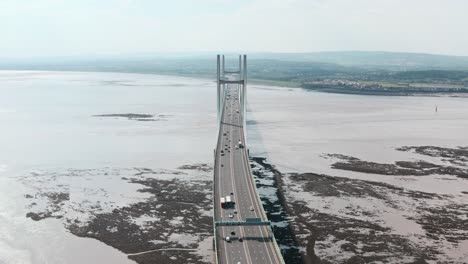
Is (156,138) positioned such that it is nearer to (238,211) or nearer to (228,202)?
(228,202)

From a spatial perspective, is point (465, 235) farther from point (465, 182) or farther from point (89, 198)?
point (89, 198)

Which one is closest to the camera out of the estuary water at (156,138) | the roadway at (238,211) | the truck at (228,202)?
the roadway at (238,211)

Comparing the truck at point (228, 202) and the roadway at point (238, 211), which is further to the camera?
the truck at point (228, 202)

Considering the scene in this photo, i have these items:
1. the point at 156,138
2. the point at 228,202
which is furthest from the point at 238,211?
the point at 156,138

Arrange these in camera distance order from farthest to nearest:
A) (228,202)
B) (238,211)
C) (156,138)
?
(156,138) → (228,202) → (238,211)

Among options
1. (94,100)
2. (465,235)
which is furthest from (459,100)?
(465,235)

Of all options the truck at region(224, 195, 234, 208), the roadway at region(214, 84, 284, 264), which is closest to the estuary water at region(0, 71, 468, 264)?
the roadway at region(214, 84, 284, 264)

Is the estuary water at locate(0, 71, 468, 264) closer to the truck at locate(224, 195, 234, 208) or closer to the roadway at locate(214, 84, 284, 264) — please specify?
the roadway at locate(214, 84, 284, 264)

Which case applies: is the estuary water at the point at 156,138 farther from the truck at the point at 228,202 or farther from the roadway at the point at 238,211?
the truck at the point at 228,202

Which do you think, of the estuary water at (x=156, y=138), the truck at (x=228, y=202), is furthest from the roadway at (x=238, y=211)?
the estuary water at (x=156, y=138)
